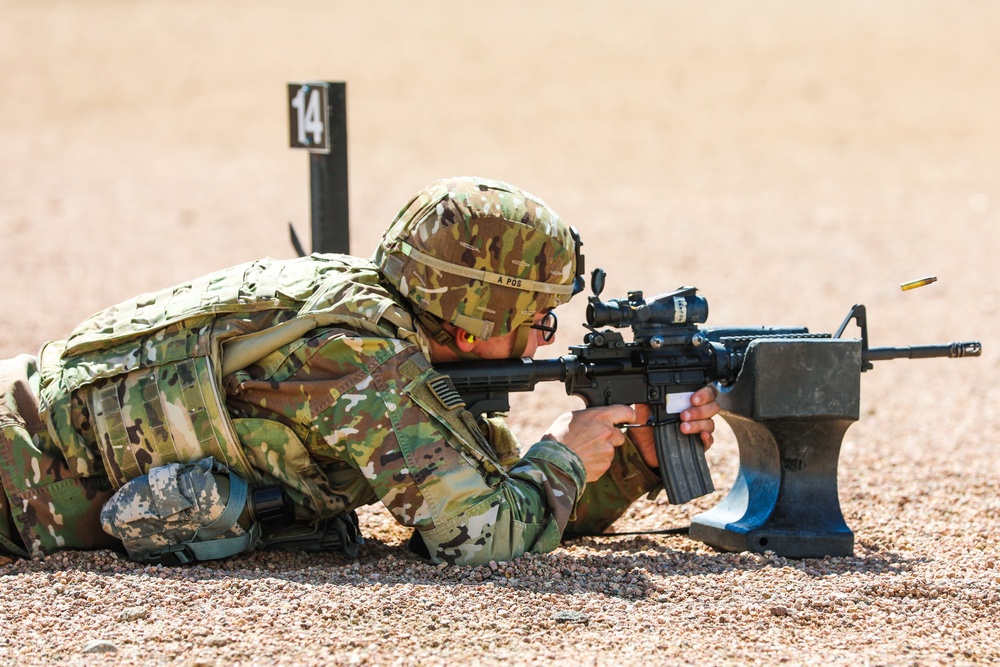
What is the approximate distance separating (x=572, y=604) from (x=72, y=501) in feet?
5.78

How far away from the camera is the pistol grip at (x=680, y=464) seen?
189 inches

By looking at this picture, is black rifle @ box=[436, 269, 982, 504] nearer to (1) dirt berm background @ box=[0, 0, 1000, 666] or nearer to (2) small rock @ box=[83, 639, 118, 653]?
(1) dirt berm background @ box=[0, 0, 1000, 666]

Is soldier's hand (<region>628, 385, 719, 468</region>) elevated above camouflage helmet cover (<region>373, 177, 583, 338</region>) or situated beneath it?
situated beneath

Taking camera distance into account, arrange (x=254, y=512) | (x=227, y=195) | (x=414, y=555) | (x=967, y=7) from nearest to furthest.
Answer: (x=254, y=512)
(x=414, y=555)
(x=227, y=195)
(x=967, y=7)

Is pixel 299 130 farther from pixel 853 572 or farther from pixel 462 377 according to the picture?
pixel 853 572

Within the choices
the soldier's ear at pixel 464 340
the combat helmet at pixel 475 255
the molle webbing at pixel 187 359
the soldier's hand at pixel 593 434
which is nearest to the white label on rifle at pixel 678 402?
the soldier's hand at pixel 593 434

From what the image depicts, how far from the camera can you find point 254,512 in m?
4.26

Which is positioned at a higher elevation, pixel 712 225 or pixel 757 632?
pixel 712 225

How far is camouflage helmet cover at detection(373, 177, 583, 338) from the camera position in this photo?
426cm

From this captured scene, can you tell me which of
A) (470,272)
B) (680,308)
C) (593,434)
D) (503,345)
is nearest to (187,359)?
(470,272)

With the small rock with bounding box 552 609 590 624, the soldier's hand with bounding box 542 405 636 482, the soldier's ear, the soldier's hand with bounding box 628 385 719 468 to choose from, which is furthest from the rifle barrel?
the small rock with bounding box 552 609 590 624

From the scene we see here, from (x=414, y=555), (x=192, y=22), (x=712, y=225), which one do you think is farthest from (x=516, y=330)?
(x=192, y=22)

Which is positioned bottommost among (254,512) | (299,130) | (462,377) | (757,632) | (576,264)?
(757,632)

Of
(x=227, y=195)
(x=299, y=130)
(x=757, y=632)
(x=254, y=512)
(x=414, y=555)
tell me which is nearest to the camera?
(x=757, y=632)
